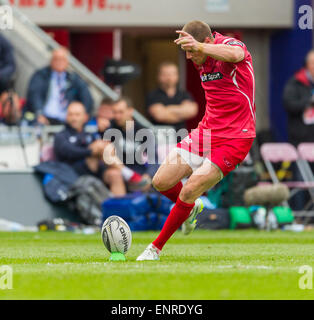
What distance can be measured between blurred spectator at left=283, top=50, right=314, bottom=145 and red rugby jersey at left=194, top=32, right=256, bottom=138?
8.03 metres

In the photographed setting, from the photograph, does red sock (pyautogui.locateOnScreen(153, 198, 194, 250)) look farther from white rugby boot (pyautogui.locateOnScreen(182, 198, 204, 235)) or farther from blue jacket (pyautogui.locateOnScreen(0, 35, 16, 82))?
blue jacket (pyautogui.locateOnScreen(0, 35, 16, 82))

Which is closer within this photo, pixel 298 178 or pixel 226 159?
pixel 226 159

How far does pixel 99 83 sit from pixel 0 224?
12.2ft

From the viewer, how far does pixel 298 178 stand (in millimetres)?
A: 17453

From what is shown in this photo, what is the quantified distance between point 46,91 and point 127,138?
164cm

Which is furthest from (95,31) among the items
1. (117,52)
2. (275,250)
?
(275,250)

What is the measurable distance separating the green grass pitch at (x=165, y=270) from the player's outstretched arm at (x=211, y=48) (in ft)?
5.96

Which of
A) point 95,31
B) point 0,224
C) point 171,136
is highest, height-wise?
point 95,31

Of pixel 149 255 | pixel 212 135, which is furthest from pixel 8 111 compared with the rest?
pixel 149 255

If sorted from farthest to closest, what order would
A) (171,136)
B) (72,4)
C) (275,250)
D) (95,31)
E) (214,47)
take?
(95,31), (72,4), (171,136), (275,250), (214,47)

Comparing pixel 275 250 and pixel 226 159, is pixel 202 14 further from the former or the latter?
pixel 226 159
